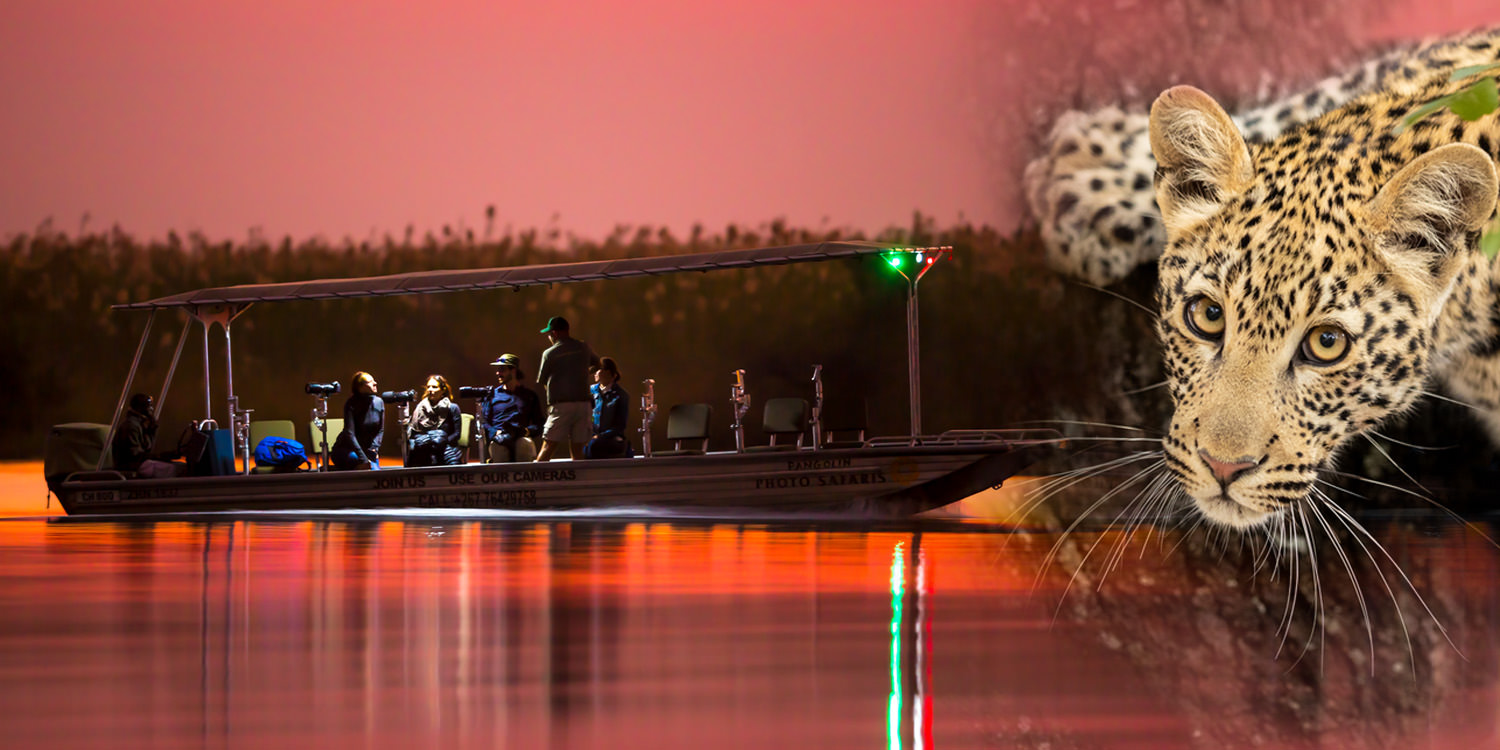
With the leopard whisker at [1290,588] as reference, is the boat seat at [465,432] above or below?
above

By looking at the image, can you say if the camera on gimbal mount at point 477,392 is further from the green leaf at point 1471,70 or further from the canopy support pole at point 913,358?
the green leaf at point 1471,70

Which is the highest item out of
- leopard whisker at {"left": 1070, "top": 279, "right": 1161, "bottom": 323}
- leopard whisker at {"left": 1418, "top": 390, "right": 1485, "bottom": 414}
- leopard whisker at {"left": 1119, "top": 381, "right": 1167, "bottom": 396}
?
leopard whisker at {"left": 1070, "top": 279, "right": 1161, "bottom": 323}

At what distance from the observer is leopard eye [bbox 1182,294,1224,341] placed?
162 inches

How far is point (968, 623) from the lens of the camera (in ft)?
14.7

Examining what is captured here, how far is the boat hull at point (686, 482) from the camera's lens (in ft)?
25.4

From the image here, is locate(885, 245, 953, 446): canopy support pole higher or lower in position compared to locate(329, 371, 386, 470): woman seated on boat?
higher

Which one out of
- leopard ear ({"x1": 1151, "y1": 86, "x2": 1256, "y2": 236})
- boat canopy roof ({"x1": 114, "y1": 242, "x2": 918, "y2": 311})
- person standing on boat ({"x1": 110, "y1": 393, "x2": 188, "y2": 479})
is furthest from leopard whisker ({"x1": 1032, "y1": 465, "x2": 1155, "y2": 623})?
person standing on boat ({"x1": 110, "y1": 393, "x2": 188, "y2": 479})

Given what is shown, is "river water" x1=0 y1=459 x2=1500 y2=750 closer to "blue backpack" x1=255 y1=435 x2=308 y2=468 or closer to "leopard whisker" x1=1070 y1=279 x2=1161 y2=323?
"leopard whisker" x1=1070 y1=279 x2=1161 y2=323

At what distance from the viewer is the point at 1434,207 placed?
12.4ft

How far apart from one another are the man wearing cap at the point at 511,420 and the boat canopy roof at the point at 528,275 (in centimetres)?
52

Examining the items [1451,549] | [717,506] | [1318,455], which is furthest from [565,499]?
[1318,455]

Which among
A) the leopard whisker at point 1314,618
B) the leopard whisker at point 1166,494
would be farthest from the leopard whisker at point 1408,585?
the leopard whisker at point 1166,494

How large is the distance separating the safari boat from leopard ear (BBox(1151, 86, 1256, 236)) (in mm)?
3132

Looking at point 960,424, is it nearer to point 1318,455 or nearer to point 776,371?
point 776,371
